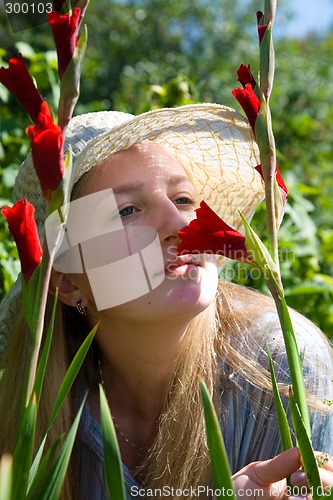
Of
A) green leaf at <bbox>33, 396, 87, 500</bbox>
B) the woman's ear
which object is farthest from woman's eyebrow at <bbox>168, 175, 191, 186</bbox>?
green leaf at <bbox>33, 396, 87, 500</bbox>

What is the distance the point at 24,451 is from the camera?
79 cm

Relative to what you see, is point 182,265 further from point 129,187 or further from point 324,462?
point 324,462

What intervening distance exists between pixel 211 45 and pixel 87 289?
15.2 ft

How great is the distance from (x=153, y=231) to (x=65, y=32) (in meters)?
0.57

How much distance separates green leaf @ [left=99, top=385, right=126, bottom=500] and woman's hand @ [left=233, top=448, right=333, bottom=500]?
0.68 feet

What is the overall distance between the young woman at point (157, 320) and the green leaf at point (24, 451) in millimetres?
511

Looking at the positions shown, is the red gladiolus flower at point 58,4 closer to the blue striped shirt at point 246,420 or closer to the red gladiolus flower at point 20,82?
the red gladiolus flower at point 20,82

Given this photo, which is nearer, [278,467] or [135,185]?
[278,467]

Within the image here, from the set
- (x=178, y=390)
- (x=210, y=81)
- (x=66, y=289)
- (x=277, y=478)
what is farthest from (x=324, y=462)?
(x=210, y=81)

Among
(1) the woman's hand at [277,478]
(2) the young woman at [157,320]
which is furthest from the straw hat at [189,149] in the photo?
(1) the woman's hand at [277,478]

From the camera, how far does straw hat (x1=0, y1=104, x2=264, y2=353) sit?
1.41 meters

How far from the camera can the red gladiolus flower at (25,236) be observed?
0.84m

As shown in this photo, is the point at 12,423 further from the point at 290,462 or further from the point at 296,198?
the point at 296,198

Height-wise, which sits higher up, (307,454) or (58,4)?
(58,4)
